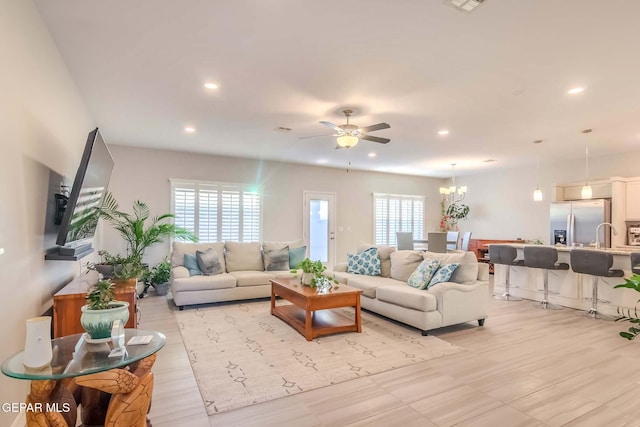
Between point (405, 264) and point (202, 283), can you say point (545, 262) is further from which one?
point (202, 283)

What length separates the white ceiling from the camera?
2.42 meters

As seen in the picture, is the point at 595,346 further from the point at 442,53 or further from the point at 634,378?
the point at 442,53

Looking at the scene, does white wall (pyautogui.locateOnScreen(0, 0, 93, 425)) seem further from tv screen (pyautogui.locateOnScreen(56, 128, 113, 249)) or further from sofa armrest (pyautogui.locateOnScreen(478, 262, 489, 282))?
sofa armrest (pyautogui.locateOnScreen(478, 262, 489, 282))

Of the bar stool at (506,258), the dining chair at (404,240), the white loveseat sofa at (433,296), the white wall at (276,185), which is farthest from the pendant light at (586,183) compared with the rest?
the white wall at (276,185)

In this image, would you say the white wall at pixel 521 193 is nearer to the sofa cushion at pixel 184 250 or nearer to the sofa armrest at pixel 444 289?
the sofa armrest at pixel 444 289

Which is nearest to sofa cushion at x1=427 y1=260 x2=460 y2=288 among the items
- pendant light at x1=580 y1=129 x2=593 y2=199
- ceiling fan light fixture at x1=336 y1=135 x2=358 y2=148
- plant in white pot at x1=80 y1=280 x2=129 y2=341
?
ceiling fan light fixture at x1=336 y1=135 x2=358 y2=148

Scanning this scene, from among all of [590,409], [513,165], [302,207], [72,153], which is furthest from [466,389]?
[513,165]

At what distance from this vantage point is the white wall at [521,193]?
7025 millimetres

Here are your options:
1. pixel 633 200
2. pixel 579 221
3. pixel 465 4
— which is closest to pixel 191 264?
pixel 465 4

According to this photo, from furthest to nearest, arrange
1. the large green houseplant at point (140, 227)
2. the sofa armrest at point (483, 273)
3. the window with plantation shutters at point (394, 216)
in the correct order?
the window with plantation shutters at point (394, 216) → the large green houseplant at point (140, 227) → the sofa armrest at point (483, 273)

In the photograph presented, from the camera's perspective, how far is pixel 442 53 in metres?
2.97

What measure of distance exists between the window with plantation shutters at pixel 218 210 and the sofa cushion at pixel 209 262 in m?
1.62

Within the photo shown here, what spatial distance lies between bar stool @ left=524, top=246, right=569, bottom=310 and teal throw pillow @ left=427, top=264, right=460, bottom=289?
2048 millimetres

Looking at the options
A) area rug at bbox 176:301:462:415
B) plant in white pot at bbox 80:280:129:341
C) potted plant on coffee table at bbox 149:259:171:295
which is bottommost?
area rug at bbox 176:301:462:415
